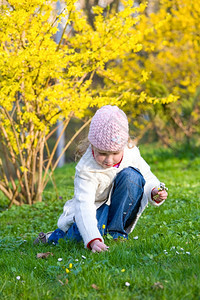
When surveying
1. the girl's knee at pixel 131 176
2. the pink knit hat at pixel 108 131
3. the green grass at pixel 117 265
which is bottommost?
Result: the green grass at pixel 117 265

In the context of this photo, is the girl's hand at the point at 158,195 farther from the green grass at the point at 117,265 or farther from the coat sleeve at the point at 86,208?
the coat sleeve at the point at 86,208

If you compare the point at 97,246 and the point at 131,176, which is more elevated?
the point at 131,176

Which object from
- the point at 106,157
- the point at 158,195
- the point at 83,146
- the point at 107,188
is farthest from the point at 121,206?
the point at 83,146

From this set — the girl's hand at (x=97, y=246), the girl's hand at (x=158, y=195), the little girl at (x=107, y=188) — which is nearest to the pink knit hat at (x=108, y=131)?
the little girl at (x=107, y=188)

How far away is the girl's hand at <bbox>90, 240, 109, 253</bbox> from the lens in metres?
2.54

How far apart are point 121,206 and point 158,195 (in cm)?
27

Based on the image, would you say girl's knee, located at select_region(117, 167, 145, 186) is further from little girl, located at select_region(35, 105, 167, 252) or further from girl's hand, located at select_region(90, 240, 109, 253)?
girl's hand, located at select_region(90, 240, 109, 253)

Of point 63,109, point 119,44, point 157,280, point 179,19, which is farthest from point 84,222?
point 179,19

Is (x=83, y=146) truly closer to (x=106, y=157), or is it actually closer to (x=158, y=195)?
(x=106, y=157)

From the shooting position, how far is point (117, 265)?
7.61ft

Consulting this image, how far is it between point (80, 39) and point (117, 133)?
7.15ft

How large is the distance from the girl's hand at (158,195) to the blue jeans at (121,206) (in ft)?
0.32

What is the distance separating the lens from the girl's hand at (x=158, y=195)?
2.73 meters

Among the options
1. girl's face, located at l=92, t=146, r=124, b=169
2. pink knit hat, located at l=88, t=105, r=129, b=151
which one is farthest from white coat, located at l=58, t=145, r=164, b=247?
pink knit hat, located at l=88, t=105, r=129, b=151
